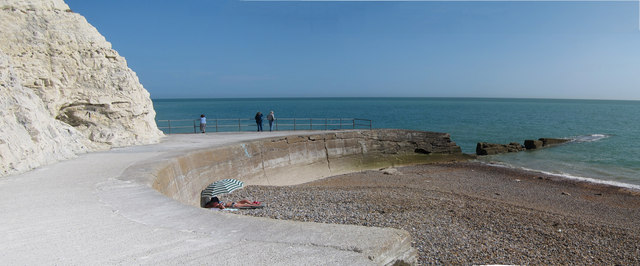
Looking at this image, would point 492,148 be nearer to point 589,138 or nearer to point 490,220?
point 589,138

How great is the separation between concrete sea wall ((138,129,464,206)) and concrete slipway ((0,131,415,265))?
175 centimetres

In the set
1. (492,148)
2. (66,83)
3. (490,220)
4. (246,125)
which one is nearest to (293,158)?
(246,125)

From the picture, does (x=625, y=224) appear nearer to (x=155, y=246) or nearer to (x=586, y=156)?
(x=155, y=246)

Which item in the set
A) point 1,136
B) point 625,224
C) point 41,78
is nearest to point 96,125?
point 41,78

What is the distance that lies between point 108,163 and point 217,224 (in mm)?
5944

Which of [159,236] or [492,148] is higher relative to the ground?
[159,236]

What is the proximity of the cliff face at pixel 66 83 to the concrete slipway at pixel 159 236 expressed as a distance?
424 cm

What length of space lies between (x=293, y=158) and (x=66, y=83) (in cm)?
834

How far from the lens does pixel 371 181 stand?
1513 cm

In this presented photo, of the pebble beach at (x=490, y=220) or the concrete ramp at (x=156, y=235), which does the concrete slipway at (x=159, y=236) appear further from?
the pebble beach at (x=490, y=220)

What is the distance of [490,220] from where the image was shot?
8148mm

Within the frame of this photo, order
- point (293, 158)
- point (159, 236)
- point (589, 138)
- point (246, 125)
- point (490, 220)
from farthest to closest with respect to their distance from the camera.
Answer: point (589, 138)
point (246, 125)
point (293, 158)
point (490, 220)
point (159, 236)

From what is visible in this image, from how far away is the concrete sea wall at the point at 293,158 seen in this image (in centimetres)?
967

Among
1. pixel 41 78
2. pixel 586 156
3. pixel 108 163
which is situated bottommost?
pixel 586 156
